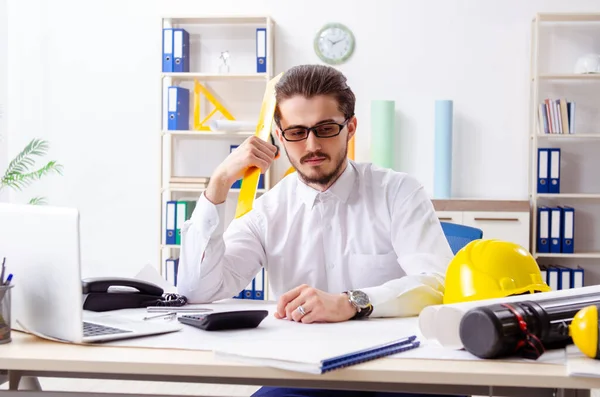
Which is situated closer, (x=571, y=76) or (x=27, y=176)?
(x=571, y=76)

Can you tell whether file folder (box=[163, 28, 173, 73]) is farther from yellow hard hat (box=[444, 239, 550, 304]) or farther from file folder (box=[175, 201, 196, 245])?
yellow hard hat (box=[444, 239, 550, 304])

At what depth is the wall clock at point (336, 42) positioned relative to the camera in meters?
4.85

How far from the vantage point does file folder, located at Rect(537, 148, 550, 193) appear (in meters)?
4.54

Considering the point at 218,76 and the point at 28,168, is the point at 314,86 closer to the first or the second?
the point at 218,76

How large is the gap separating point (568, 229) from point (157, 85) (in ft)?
9.21

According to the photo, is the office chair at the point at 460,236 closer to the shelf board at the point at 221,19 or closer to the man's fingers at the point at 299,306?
the man's fingers at the point at 299,306

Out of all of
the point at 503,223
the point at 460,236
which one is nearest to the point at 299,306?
the point at 460,236

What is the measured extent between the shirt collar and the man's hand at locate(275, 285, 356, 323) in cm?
60

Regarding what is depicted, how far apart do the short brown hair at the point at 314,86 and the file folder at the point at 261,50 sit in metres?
2.62

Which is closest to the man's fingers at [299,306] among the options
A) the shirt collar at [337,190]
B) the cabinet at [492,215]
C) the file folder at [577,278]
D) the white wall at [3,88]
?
the shirt collar at [337,190]

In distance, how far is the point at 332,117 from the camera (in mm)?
2033

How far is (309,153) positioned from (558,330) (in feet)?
3.13

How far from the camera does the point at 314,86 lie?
2023 mm

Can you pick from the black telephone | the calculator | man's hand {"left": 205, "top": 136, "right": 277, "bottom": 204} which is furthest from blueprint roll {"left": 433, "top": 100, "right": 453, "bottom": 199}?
the calculator
